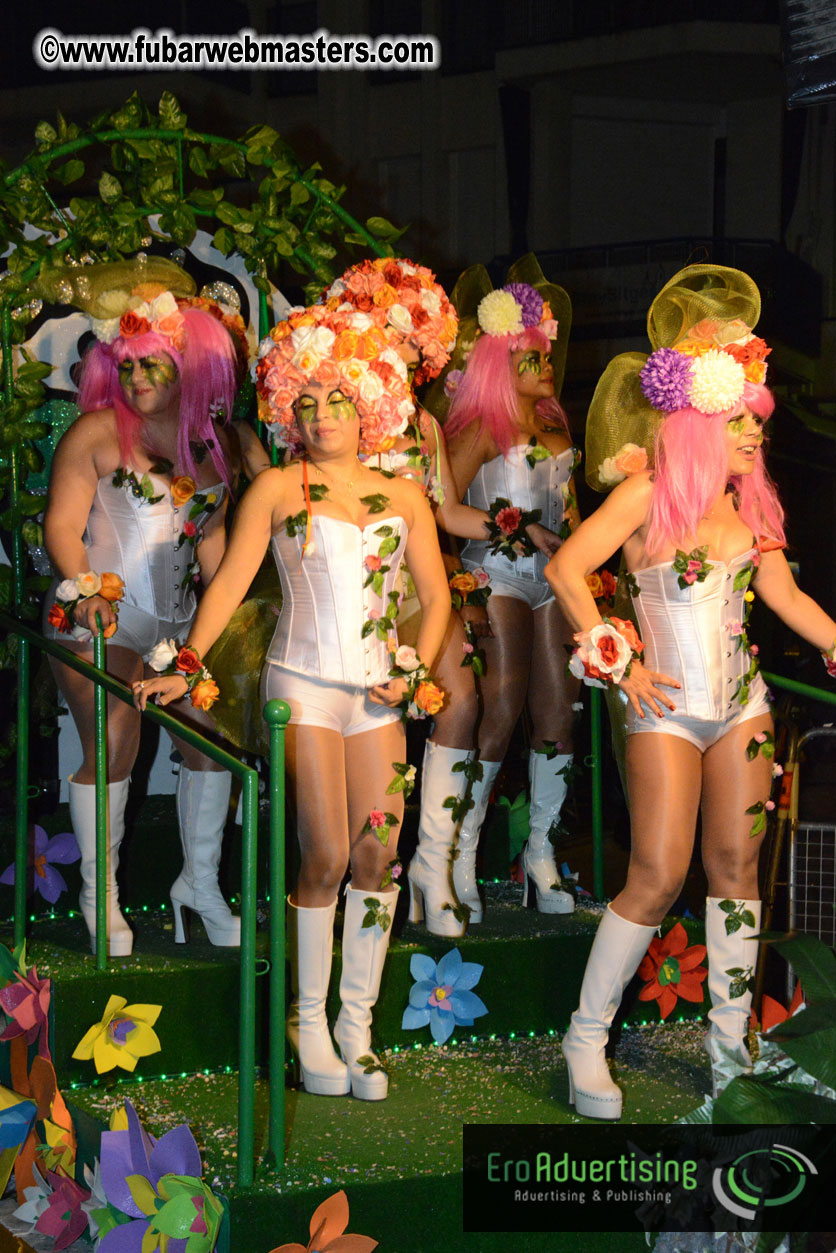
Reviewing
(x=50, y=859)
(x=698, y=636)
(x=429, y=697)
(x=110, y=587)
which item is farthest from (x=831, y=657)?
(x=50, y=859)

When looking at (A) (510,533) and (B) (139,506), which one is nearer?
(B) (139,506)

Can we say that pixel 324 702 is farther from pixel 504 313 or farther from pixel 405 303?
pixel 504 313

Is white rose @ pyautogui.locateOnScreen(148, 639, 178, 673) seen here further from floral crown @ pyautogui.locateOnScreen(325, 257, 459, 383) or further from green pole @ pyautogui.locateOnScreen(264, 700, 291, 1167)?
floral crown @ pyautogui.locateOnScreen(325, 257, 459, 383)

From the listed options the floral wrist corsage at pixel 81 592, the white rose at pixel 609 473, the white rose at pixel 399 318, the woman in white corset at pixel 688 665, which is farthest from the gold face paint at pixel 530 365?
the floral wrist corsage at pixel 81 592

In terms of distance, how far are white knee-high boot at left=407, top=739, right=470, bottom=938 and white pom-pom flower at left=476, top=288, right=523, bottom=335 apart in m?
1.15

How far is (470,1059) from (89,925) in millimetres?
1017

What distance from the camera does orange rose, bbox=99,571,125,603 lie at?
3.51m

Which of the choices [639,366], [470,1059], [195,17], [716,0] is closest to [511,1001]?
[470,1059]

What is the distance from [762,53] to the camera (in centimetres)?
1005

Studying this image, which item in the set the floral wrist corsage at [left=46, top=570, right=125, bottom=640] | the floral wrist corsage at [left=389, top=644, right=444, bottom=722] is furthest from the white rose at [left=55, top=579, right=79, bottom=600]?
the floral wrist corsage at [left=389, top=644, right=444, bottom=722]

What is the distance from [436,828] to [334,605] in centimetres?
93

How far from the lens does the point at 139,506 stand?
12.0ft

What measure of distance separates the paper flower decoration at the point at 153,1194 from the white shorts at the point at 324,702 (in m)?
0.87

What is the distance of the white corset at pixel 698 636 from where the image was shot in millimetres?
3111
